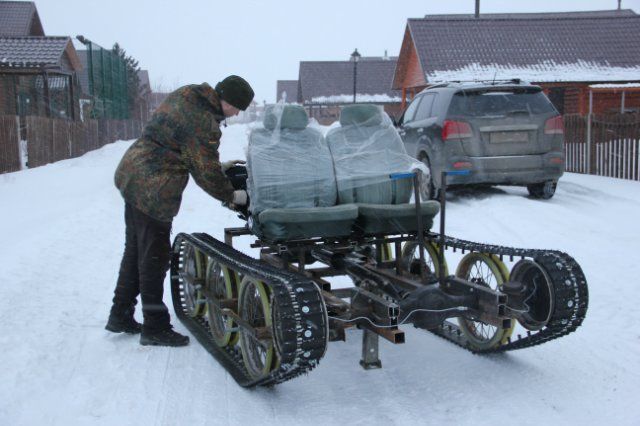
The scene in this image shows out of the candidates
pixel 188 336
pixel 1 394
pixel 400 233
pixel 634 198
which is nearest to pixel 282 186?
pixel 400 233

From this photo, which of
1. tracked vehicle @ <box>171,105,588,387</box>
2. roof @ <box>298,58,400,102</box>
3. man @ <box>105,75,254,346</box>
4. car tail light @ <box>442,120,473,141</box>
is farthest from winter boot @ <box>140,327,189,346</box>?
roof @ <box>298,58,400,102</box>

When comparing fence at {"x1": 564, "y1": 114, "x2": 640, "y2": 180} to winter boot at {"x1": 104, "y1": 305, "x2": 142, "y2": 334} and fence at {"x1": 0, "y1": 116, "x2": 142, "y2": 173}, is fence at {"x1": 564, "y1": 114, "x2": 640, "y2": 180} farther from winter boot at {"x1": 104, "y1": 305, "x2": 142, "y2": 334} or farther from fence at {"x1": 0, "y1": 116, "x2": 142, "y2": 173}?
fence at {"x1": 0, "y1": 116, "x2": 142, "y2": 173}

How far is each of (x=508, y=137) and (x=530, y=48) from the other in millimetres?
18202

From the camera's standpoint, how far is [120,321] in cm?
538

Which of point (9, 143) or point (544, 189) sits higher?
point (9, 143)

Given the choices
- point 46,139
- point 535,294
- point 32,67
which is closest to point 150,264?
point 535,294

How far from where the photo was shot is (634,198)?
11.2 meters

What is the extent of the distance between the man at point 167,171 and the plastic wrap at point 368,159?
31.6 inches

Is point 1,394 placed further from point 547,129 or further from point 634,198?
point 634,198

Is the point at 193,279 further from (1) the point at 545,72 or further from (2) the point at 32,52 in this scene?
(1) the point at 545,72

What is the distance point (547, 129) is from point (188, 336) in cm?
701

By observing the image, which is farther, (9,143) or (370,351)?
(9,143)

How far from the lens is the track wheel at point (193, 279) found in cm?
570

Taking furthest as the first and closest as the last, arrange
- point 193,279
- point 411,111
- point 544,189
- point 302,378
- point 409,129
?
point 411,111, point 409,129, point 544,189, point 193,279, point 302,378
